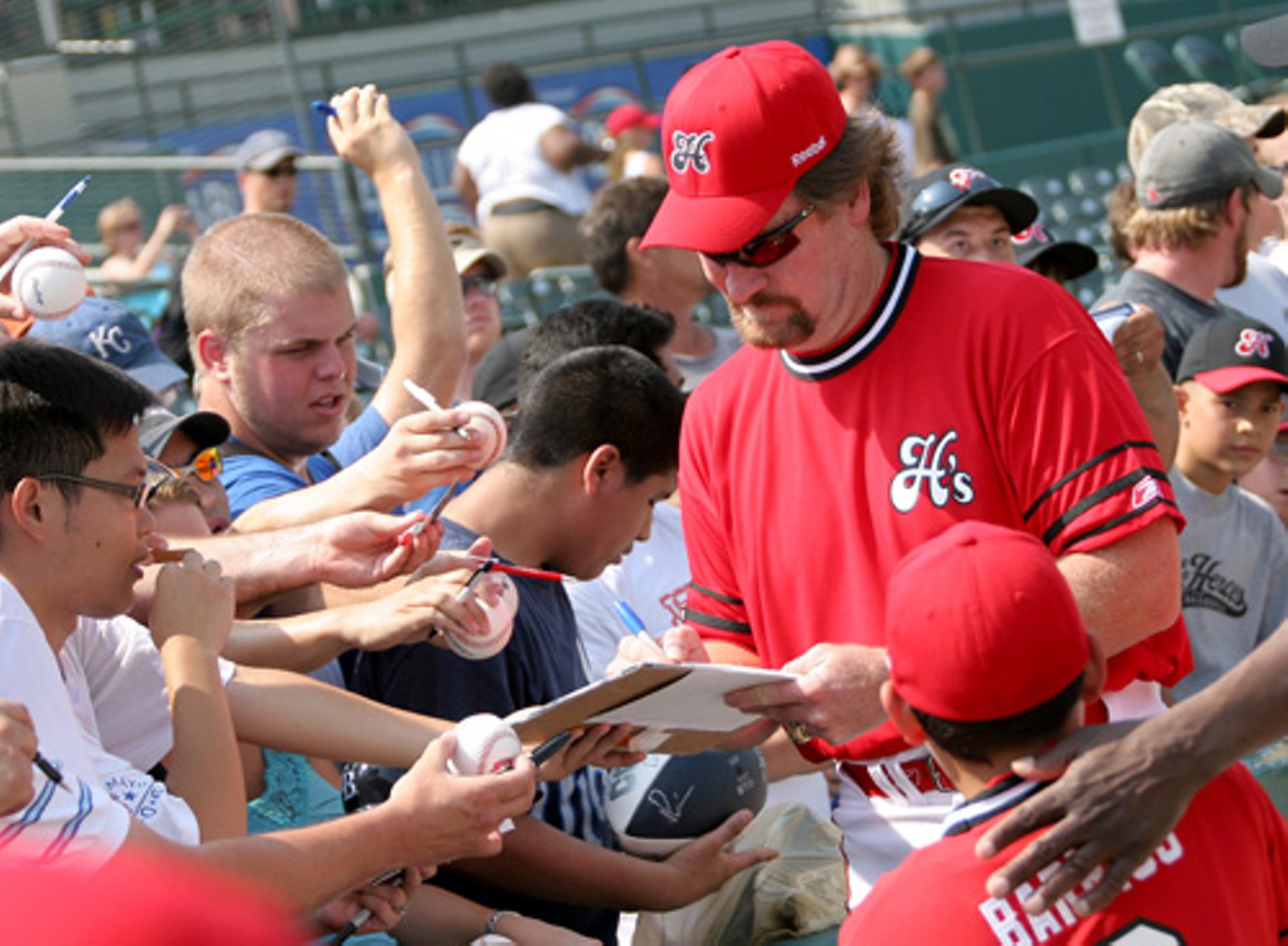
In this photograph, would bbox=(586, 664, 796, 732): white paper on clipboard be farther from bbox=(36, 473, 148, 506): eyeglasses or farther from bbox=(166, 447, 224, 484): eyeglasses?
bbox=(166, 447, 224, 484): eyeglasses

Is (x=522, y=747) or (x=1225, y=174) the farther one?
(x=1225, y=174)

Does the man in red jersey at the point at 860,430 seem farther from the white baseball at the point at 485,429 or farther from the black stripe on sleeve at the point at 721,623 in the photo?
the white baseball at the point at 485,429

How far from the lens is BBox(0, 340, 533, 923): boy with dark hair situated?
3.41 meters

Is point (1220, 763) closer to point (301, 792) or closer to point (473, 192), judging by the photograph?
point (301, 792)

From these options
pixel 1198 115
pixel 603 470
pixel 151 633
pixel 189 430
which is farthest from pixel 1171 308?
pixel 151 633

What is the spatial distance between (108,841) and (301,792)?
164 cm

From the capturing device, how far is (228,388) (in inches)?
204

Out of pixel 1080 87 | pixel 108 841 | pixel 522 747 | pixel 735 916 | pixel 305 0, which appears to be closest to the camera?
pixel 108 841

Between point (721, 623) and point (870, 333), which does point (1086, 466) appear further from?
point (721, 623)

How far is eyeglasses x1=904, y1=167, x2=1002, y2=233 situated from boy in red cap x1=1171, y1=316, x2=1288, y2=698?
3.52ft

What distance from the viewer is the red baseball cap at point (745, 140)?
3578mm

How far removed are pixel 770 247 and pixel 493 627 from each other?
3.48 ft

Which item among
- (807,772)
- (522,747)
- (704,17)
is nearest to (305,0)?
(704,17)

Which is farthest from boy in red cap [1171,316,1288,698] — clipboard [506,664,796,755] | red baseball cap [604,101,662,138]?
red baseball cap [604,101,662,138]
